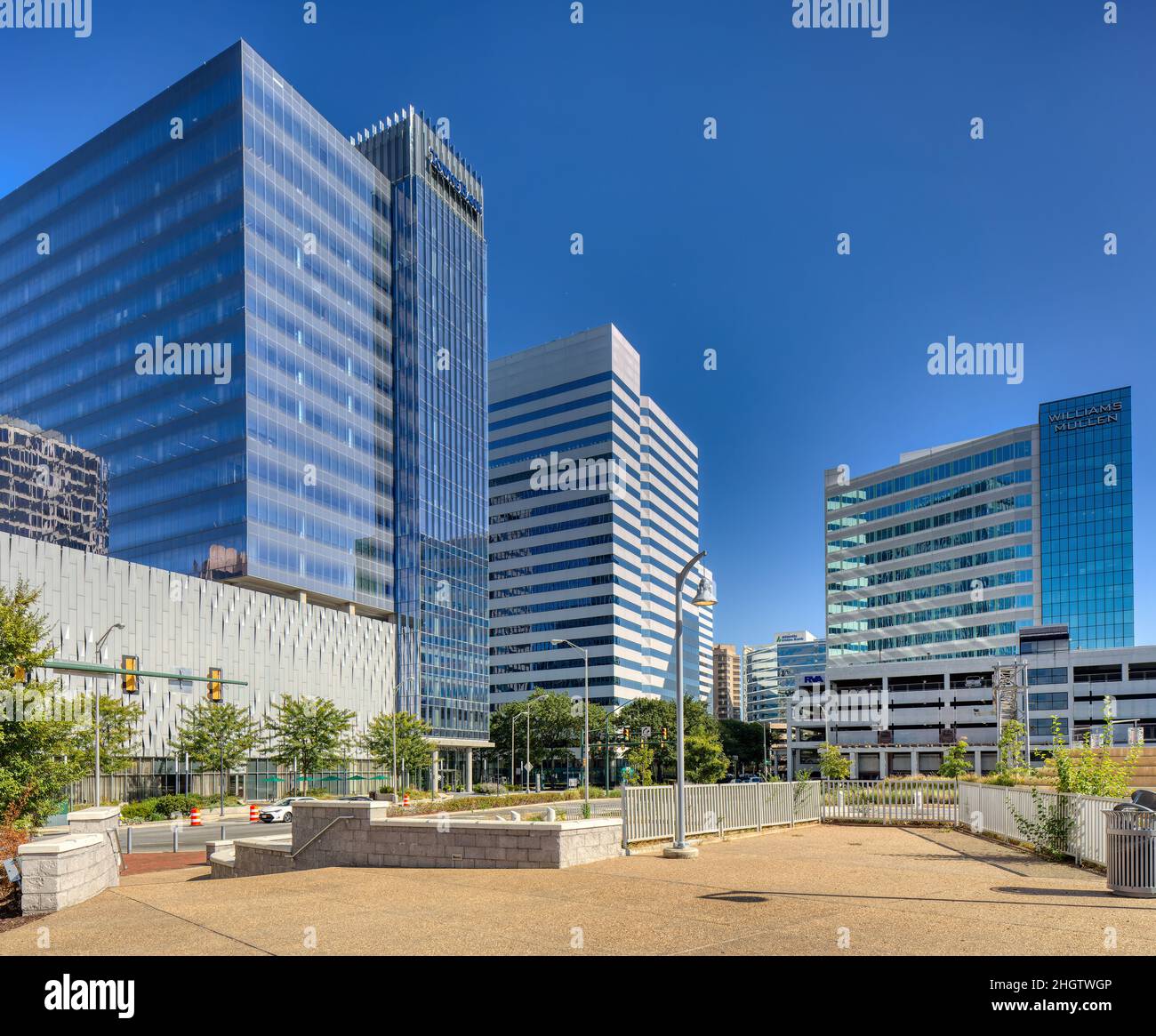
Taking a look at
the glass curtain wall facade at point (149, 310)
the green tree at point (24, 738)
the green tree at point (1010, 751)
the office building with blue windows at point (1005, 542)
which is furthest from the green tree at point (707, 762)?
the office building with blue windows at point (1005, 542)

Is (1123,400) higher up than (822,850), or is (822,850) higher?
(1123,400)

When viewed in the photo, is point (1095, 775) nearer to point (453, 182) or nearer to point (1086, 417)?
point (453, 182)

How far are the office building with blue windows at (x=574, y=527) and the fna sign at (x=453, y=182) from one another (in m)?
37.1

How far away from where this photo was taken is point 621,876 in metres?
14.9

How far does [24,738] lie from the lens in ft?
60.4

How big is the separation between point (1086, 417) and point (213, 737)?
104 m

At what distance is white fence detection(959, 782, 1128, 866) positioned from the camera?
1573 cm

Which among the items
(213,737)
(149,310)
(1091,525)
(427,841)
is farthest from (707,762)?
(1091,525)

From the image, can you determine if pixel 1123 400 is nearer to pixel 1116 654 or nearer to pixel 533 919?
pixel 1116 654

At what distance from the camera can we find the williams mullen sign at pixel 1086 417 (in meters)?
112

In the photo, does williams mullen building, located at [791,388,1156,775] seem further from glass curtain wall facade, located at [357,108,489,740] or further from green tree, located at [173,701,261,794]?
green tree, located at [173,701,261,794]

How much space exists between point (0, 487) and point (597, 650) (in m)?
76.4

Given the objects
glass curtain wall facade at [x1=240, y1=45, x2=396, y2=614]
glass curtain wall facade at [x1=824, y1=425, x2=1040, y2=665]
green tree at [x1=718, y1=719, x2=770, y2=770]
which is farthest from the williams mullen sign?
glass curtain wall facade at [x1=240, y1=45, x2=396, y2=614]
